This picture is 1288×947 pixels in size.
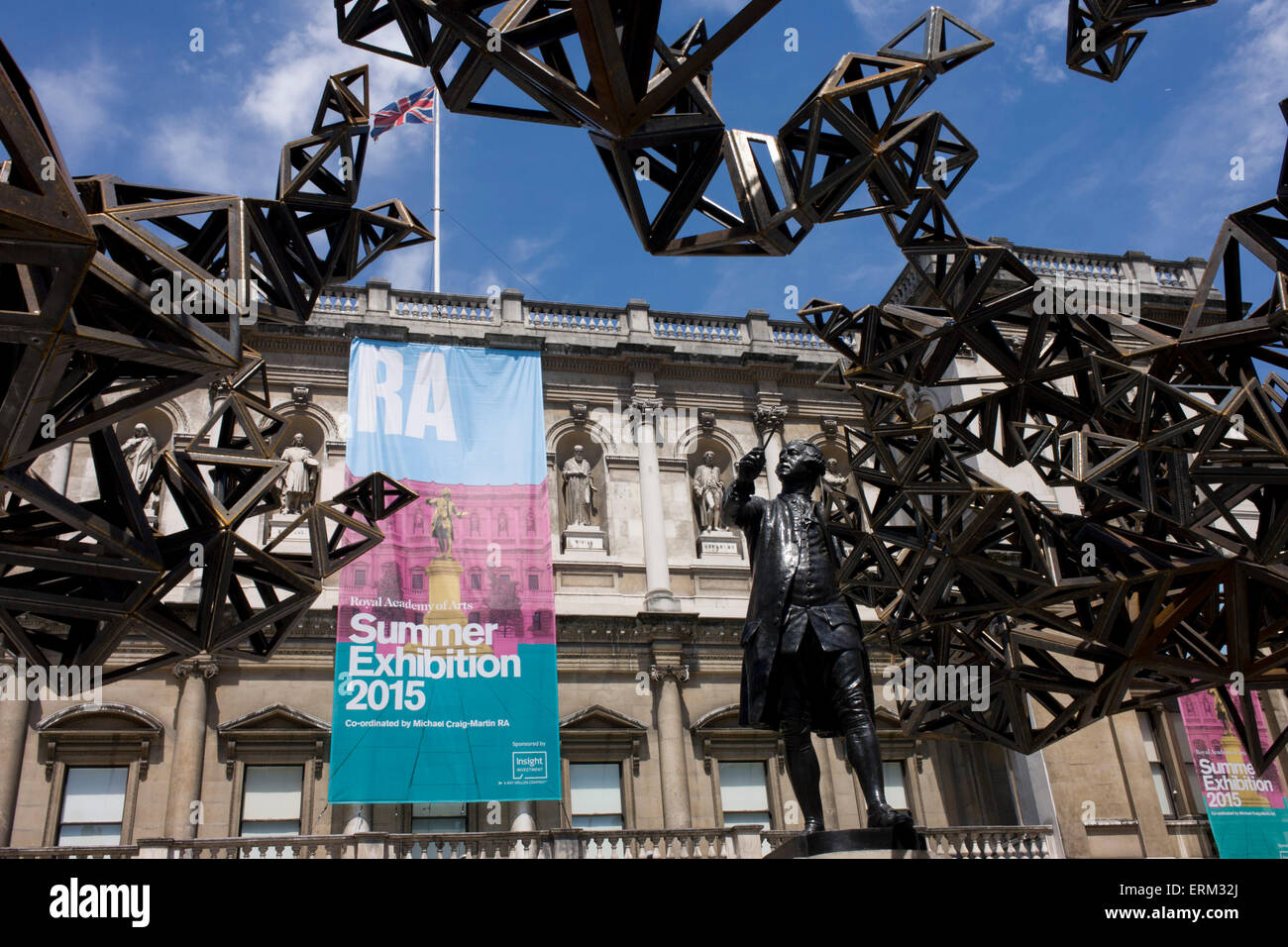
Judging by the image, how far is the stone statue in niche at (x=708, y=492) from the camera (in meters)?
24.0

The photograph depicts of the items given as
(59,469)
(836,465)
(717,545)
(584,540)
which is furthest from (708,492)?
(59,469)

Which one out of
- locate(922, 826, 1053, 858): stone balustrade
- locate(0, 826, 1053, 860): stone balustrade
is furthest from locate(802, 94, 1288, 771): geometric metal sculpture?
locate(922, 826, 1053, 858): stone balustrade

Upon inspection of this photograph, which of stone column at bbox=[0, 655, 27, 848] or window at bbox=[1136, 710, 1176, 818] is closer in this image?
stone column at bbox=[0, 655, 27, 848]

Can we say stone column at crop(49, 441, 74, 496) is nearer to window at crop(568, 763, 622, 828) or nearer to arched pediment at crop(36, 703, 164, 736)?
arched pediment at crop(36, 703, 164, 736)

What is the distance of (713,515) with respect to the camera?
24.0m

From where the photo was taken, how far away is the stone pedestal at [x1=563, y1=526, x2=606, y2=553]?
23.0m

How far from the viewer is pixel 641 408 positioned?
81.1 ft

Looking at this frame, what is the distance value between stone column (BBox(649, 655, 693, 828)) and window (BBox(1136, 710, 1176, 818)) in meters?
9.55

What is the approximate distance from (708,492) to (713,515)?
0.57m

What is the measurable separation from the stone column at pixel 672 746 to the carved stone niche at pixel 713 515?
9.90 ft

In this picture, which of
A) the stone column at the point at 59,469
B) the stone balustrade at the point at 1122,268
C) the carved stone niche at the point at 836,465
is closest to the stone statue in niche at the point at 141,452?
the stone column at the point at 59,469

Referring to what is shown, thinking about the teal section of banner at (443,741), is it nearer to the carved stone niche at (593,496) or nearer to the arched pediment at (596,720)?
the arched pediment at (596,720)

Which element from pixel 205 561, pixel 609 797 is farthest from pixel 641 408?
pixel 205 561

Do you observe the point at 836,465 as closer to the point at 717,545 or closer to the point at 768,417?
the point at 768,417
